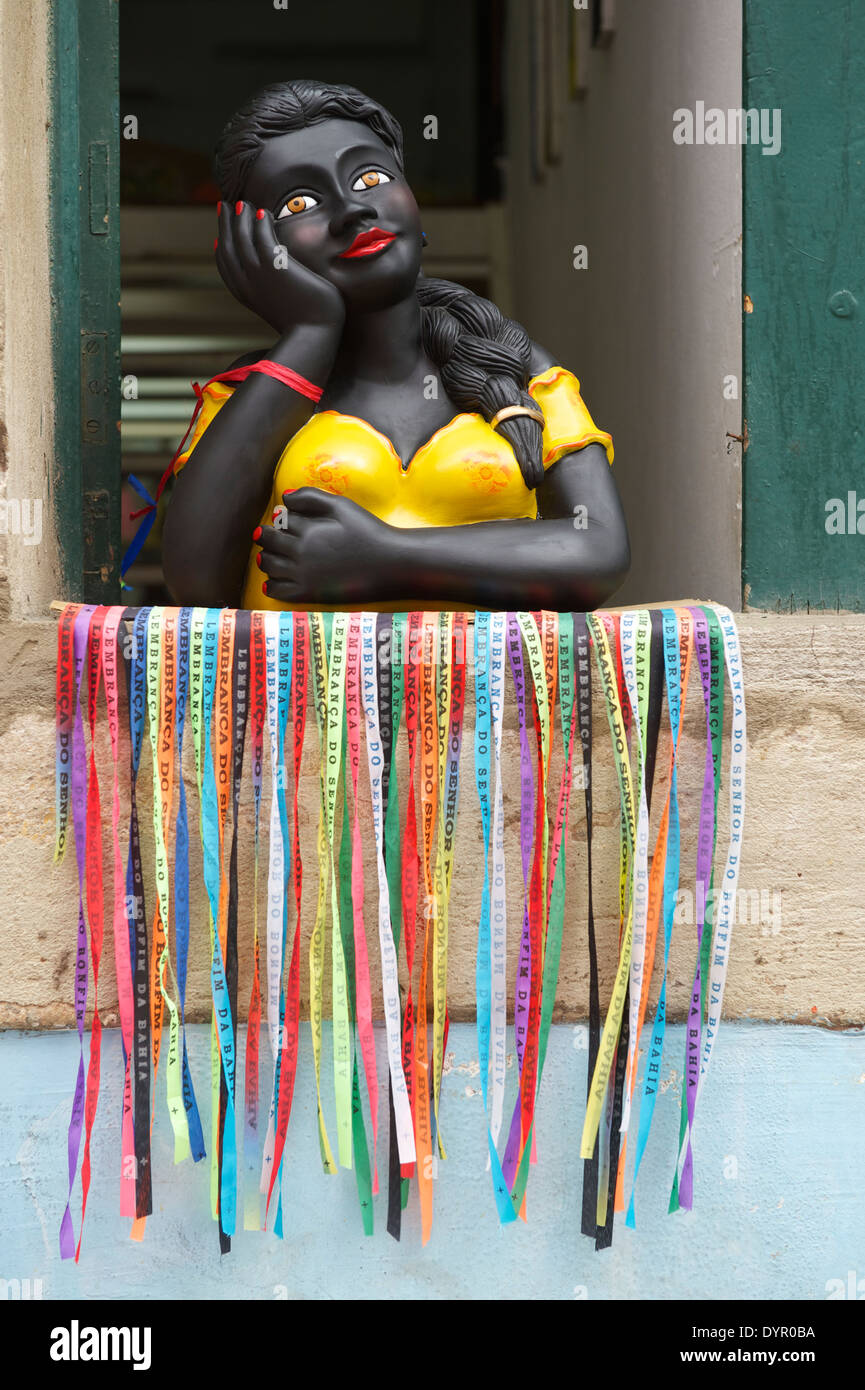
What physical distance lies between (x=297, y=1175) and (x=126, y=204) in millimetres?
4795

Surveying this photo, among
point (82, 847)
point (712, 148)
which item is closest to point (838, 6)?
point (712, 148)

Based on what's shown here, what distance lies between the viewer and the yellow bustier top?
1.91 meters

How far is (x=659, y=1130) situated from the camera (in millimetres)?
1810

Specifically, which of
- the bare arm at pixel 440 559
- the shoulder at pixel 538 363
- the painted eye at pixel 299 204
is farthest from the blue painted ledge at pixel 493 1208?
the painted eye at pixel 299 204

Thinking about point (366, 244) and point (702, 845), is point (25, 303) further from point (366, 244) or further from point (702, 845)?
point (702, 845)

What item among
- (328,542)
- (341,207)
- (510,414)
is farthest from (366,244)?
(328,542)

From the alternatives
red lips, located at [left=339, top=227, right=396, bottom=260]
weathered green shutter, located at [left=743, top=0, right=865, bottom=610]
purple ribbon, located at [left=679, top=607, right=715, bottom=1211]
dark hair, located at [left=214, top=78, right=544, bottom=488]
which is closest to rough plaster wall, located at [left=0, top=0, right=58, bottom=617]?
dark hair, located at [left=214, top=78, right=544, bottom=488]

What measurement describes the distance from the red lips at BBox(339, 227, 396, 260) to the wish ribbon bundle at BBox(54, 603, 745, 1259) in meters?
0.54

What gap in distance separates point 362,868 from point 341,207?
0.92m

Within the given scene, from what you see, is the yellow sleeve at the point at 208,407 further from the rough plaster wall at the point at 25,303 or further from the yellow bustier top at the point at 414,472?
the rough plaster wall at the point at 25,303

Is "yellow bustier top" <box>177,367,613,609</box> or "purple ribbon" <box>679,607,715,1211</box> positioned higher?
"yellow bustier top" <box>177,367,613,609</box>

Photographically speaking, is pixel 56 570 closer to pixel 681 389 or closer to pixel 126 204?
pixel 681 389

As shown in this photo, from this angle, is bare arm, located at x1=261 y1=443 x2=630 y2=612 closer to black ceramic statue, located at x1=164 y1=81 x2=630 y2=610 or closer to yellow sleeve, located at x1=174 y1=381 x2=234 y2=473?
black ceramic statue, located at x1=164 y1=81 x2=630 y2=610

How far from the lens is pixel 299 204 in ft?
6.41
